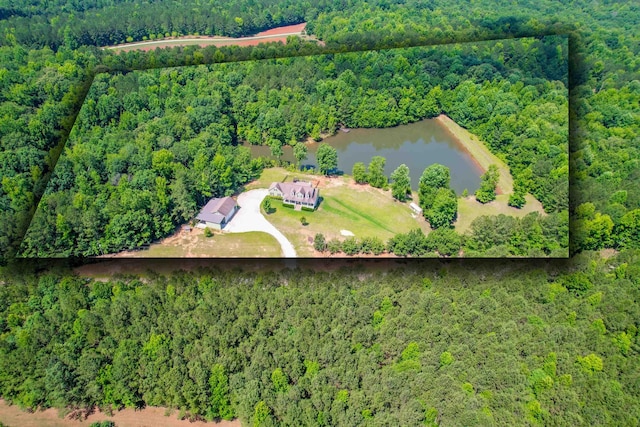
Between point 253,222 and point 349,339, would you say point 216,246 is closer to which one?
point 253,222

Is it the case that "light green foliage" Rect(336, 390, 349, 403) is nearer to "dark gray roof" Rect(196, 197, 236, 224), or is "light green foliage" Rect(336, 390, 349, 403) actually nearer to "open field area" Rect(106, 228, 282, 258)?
"open field area" Rect(106, 228, 282, 258)

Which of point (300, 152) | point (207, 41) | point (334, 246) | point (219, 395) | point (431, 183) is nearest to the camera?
point (219, 395)

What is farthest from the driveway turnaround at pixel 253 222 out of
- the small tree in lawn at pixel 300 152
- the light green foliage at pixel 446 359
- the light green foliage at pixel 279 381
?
the light green foliage at pixel 446 359

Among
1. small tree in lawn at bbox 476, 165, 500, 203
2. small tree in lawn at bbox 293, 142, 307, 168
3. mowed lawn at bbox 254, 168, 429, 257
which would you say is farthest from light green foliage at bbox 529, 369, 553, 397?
small tree in lawn at bbox 293, 142, 307, 168

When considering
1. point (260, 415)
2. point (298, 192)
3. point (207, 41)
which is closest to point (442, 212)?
point (298, 192)

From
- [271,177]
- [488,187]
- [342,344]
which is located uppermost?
[271,177]

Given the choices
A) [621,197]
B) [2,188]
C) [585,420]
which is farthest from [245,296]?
[621,197]
